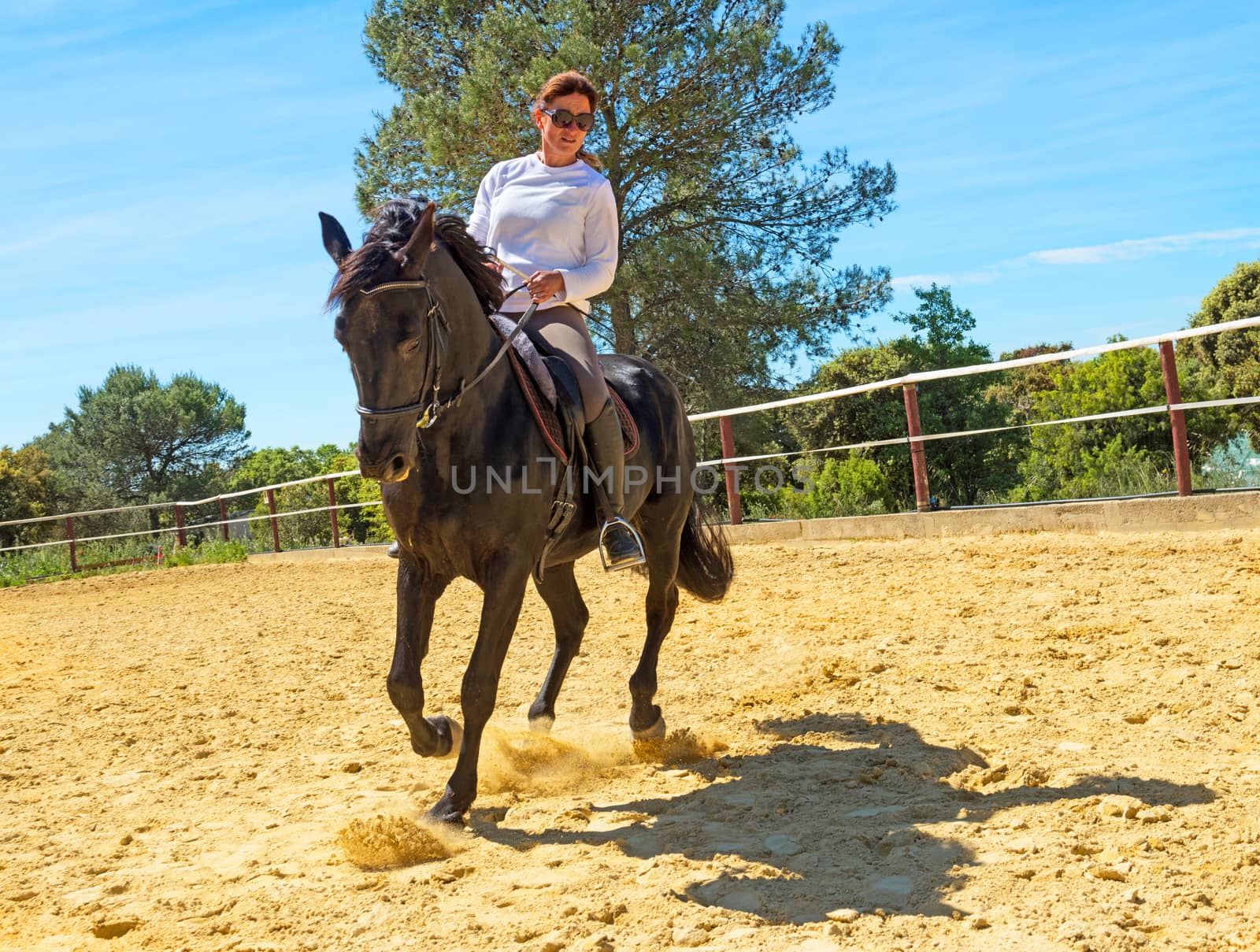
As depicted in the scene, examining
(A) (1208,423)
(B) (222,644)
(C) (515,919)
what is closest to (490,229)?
(C) (515,919)

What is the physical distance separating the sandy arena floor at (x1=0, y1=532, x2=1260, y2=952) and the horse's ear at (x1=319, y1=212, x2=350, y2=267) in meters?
2.03

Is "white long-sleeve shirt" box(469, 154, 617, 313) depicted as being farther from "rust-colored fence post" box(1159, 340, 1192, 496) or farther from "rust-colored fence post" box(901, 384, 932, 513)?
"rust-colored fence post" box(901, 384, 932, 513)

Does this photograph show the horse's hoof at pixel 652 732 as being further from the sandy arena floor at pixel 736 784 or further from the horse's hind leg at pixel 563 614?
the horse's hind leg at pixel 563 614

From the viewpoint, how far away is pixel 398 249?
3.61m

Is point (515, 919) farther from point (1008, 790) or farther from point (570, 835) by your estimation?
point (1008, 790)

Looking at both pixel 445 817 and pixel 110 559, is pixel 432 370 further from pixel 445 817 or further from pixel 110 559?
pixel 110 559

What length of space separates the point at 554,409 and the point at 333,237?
3.64 feet

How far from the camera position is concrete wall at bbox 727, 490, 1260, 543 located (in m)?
7.69

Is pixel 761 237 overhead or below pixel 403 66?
below

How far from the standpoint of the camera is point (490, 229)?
4.63 meters

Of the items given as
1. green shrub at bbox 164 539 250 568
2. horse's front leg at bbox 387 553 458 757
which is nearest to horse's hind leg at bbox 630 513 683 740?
horse's front leg at bbox 387 553 458 757

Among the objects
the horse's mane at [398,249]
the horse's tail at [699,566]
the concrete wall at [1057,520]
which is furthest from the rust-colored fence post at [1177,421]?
the horse's mane at [398,249]

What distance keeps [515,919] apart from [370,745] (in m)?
2.45

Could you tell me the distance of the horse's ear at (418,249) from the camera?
354cm
